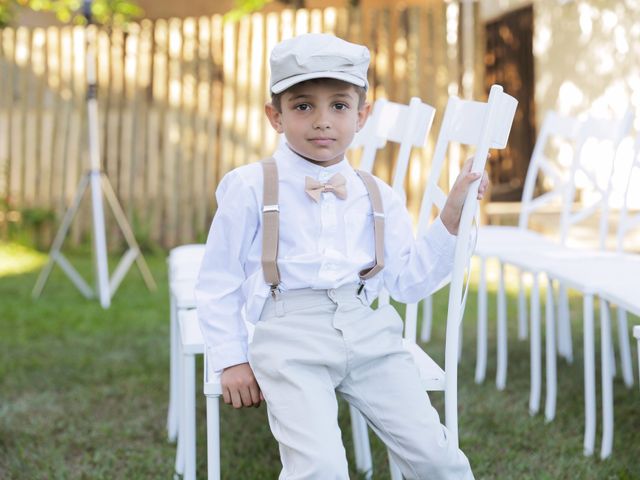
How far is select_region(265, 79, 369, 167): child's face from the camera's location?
7.15 feet

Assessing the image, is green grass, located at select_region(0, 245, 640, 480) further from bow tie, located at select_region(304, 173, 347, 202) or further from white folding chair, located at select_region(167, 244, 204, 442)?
bow tie, located at select_region(304, 173, 347, 202)

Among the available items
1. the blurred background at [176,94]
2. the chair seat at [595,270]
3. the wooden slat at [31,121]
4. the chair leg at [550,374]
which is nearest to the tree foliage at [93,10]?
the blurred background at [176,94]

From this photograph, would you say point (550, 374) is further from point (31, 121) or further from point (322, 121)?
point (31, 121)

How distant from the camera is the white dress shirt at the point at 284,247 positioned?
2.23 metres

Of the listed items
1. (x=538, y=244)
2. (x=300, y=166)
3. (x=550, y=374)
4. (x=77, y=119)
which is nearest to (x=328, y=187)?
(x=300, y=166)

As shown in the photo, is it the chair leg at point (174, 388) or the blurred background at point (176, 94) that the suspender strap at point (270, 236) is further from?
the blurred background at point (176, 94)

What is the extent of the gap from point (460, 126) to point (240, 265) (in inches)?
28.2

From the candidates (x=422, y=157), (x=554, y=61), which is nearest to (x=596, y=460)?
(x=422, y=157)

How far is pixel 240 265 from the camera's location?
2266 mm

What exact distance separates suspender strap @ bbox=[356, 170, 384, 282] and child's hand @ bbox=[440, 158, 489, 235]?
0.52ft

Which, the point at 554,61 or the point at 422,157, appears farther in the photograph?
the point at 554,61

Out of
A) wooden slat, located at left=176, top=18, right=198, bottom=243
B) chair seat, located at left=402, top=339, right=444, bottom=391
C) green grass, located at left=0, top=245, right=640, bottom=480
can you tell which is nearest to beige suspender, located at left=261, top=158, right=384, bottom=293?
chair seat, located at left=402, top=339, right=444, bottom=391

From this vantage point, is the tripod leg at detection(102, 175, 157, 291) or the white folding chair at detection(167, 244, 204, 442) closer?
the white folding chair at detection(167, 244, 204, 442)

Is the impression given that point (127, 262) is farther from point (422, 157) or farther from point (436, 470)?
point (436, 470)
